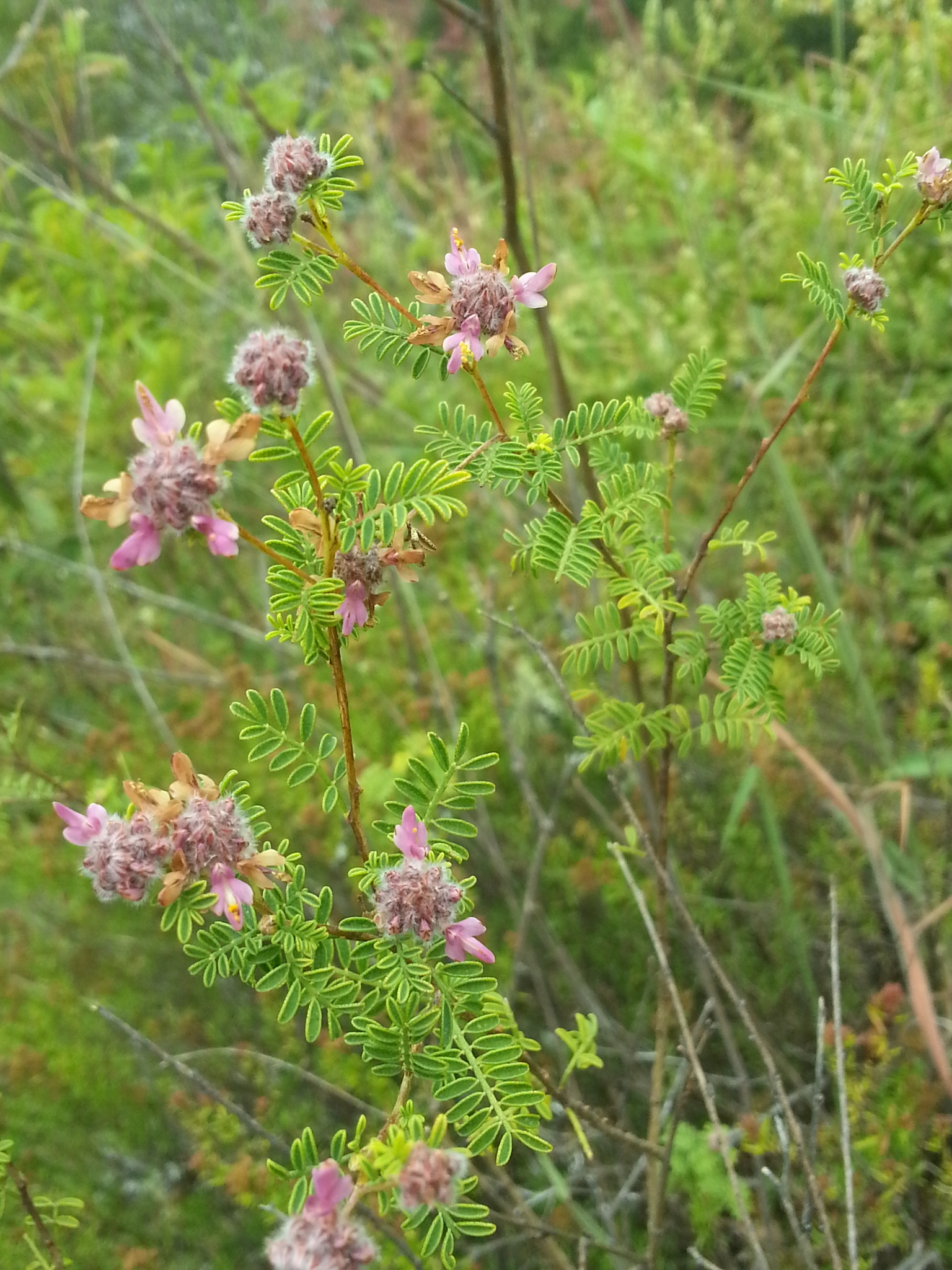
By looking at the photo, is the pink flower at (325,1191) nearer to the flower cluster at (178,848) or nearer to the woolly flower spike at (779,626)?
the flower cluster at (178,848)

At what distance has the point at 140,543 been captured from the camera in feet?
1.59

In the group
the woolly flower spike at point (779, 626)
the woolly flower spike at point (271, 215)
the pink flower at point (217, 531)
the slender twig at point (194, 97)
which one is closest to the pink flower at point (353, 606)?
the pink flower at point (217, 531)

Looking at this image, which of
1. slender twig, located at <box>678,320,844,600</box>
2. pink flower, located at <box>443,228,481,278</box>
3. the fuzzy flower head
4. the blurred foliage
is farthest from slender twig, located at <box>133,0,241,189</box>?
the fuzzy flower head

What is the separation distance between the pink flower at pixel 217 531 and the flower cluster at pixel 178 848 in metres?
0.13

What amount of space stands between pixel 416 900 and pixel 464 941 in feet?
0.21

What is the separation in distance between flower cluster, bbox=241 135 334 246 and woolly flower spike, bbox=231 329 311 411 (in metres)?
0.10

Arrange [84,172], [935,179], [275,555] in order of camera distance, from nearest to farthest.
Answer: [275,555] < [935,179] < [84,172]

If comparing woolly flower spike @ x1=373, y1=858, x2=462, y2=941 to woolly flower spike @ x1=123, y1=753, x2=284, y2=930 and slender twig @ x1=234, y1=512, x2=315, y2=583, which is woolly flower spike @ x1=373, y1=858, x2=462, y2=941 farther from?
slender twig @ x1=234, y1=512, x2=315, y2=583

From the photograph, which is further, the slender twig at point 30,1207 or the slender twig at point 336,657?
the slender twig at point 30,1207

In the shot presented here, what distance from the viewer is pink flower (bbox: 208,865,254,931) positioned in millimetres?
537

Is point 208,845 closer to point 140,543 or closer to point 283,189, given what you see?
point 140,543

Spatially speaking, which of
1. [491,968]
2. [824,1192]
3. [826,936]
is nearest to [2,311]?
[491,968]

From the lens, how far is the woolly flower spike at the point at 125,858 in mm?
521

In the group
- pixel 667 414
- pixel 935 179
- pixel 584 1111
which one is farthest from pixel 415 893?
pixel 935 179
